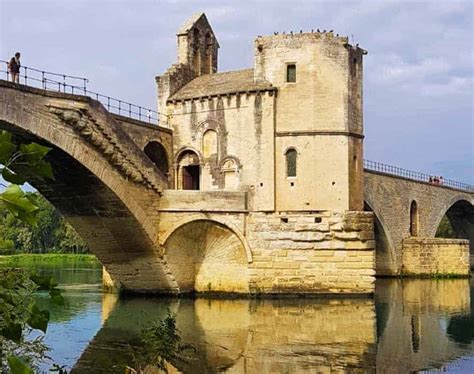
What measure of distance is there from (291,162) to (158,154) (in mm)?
5496

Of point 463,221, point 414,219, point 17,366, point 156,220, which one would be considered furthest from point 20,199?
point 463,221

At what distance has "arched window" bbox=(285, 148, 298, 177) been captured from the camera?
27.1m

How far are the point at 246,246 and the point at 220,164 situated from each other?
3.80 metres

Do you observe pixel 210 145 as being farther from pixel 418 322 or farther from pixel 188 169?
pixel 418 322

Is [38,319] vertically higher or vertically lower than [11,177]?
lower

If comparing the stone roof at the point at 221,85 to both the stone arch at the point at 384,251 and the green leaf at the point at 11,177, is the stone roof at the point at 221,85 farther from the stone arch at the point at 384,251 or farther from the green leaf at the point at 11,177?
the green leaf at the point at 11,177

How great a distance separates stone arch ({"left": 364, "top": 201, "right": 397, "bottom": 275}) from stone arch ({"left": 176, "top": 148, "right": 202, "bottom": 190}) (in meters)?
12.5

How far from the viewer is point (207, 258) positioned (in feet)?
88.2

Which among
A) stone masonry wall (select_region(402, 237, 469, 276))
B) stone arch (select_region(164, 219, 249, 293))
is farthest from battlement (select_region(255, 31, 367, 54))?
stone masonry wall (select_region(402, 237, 469, 276))

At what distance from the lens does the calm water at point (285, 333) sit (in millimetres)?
15086

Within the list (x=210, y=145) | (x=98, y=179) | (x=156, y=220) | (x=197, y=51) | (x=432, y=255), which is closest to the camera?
(x=98, y=179)

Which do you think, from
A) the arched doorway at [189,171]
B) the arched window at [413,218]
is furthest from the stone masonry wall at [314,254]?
the arched window at [413,218]

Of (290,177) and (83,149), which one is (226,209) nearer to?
(290,177)

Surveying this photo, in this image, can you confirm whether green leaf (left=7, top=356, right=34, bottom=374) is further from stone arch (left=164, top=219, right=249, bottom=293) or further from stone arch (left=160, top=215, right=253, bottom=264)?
stone arch (left=164, top=219, right=249, bottom=293)
